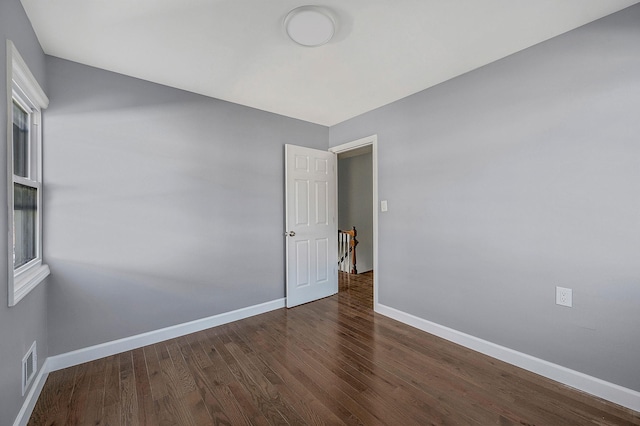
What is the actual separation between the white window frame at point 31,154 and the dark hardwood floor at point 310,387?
817 mm

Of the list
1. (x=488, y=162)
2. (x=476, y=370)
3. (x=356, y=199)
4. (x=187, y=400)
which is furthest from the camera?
(x=356, y=199)

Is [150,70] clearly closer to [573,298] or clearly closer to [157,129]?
[157,129]

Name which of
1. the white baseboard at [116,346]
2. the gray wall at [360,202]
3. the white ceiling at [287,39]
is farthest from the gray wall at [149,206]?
the gray wall at [360,202]

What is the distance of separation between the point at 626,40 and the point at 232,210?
3.34 metres

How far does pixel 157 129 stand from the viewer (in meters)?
2.51

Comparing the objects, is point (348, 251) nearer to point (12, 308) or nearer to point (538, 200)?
point (538, 200)

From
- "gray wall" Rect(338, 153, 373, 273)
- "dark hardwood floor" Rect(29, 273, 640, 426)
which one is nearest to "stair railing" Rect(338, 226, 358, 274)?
"gray wall" Rect(338, 153, 373, 273)

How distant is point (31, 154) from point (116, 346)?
1661 millimetres

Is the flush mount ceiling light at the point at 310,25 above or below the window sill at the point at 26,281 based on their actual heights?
above

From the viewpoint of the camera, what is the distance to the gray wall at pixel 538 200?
168 centimetres

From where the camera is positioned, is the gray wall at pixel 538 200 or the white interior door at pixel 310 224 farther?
the white interior door at pixel 310 224

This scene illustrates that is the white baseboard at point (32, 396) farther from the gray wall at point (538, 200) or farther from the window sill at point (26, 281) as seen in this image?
the gray wall at point (538, 200)

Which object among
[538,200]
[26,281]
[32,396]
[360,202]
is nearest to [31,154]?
[26,281]

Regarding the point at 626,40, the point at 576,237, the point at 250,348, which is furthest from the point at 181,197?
the point at 626,40
